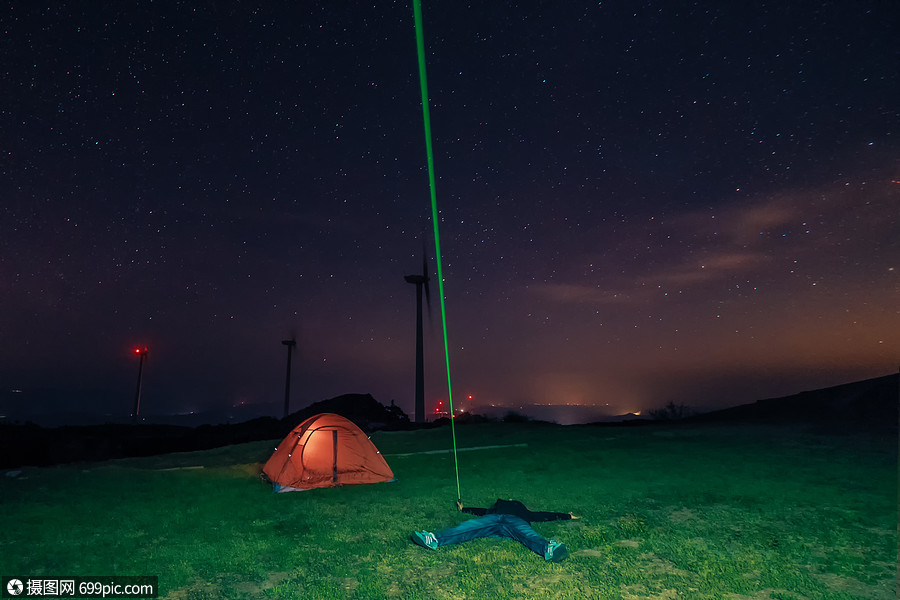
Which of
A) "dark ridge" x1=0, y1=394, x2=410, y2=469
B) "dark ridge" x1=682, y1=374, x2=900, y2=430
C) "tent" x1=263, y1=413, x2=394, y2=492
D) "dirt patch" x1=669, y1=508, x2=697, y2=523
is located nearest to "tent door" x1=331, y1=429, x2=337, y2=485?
"tent" x1=263, y1=413, x2=394, y2=492

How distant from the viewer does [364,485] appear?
49.9ft

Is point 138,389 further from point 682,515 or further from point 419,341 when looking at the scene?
point 682,515

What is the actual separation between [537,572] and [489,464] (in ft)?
39.1

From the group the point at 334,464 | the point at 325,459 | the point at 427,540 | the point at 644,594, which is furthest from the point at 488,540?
the point at 325,459

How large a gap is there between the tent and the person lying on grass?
21.2ft

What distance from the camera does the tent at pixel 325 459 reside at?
1500cm

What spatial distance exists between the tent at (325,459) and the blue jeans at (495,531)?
276 inches

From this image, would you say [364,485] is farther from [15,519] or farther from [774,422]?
[774,422]

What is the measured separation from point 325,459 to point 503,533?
789cm

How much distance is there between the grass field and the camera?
7.14m

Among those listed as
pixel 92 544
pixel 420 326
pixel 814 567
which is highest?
pixel 420 326

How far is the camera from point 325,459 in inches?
610

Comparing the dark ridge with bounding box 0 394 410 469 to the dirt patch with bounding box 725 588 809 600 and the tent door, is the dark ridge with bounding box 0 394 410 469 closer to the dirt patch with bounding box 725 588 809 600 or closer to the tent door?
the tent door

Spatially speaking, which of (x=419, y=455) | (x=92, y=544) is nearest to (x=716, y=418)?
(x=419, y=455)
